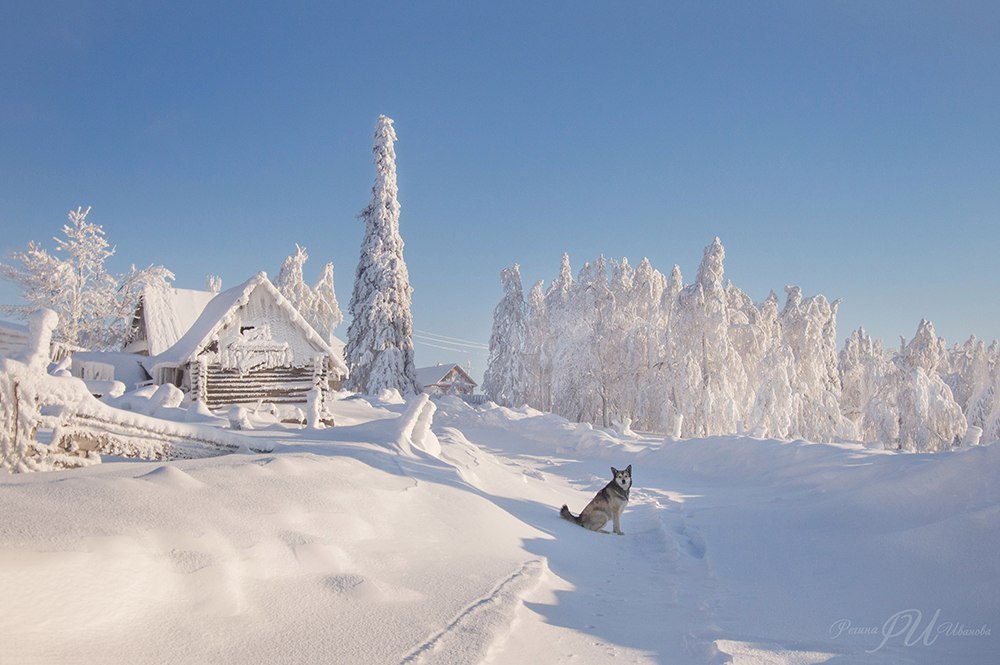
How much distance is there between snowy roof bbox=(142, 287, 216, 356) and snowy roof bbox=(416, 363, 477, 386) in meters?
38.6

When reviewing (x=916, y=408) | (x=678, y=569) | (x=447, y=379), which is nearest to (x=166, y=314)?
(x=678, y=569)

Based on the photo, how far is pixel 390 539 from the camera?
211 inches

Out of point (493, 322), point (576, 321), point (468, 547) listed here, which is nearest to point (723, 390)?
point (576, 321)

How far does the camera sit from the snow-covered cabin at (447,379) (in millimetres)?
63356

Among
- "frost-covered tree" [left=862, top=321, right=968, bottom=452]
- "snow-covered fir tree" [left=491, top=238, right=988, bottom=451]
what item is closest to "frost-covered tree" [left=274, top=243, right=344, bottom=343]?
"snow-covered fir tree" [left=491, top=238, right=988, bottom=451]

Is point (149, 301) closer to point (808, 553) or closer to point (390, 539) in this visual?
point (390, 539)

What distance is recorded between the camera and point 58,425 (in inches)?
193

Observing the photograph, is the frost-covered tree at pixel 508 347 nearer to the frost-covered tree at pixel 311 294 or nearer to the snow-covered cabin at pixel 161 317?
the frost-covered tree at pixel 311 294

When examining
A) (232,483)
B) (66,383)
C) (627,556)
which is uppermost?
(66,383)

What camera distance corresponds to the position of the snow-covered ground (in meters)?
3.20

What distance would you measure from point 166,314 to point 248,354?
9.83 metres

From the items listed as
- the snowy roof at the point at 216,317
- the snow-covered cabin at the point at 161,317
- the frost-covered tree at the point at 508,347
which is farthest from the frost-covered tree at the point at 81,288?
the frost-covered tree at the point at 508,347

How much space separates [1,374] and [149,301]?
71.1 feet

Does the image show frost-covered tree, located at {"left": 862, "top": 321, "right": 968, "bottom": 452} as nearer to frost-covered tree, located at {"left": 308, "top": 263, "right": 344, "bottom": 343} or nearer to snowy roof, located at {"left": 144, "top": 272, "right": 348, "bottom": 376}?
snowy roof, located at {"left": 144, "top": 272, "right": 348, "bottom": 376}
